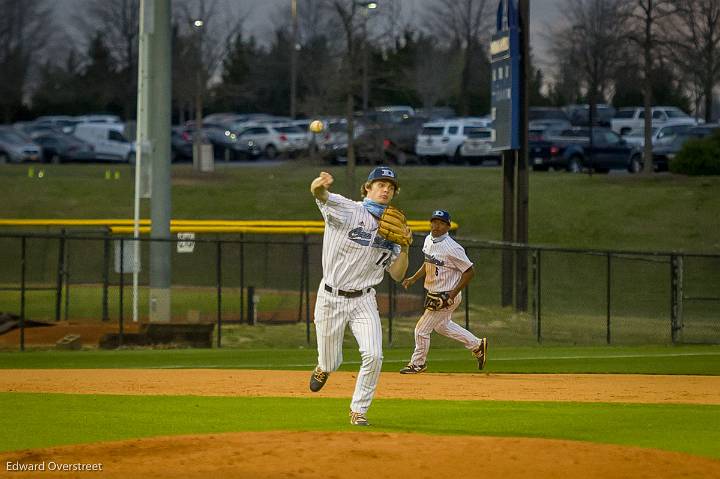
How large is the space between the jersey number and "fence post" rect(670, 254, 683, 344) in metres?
12.8

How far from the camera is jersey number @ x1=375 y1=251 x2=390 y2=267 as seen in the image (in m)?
10.6

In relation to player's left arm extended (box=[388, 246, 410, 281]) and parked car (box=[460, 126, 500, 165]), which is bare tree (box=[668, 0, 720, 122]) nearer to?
parked car (box=[460, 126, 500, 165])

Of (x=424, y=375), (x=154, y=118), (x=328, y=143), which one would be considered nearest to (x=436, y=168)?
(x=328, y=143)

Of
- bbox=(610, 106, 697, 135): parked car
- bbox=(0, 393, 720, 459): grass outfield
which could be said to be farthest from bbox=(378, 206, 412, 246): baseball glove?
bbox=(610, 106, 697, 135): parked car

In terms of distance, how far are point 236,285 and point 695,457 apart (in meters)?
22.5

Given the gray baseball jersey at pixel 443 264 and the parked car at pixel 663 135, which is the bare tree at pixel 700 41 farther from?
the gray baseball jersey at pixel 443 264

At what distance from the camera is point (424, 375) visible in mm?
16438

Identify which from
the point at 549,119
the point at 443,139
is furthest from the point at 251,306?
the point at 549,119

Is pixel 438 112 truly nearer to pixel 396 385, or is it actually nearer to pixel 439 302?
pixel 439 302

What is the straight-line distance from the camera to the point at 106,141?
191 feet

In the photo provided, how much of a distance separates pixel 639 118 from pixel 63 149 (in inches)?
1048

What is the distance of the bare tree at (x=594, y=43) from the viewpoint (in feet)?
164

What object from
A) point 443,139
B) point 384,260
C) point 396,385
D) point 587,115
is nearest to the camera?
point 384,260

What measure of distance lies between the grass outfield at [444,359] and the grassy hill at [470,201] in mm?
16043
